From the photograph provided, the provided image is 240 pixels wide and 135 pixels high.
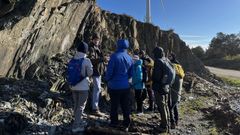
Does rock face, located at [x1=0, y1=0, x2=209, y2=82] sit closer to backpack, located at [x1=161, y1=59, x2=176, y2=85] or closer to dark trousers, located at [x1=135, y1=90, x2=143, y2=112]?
dark trousers, located at [x1=135, y1=90, x2=143, y2=112]

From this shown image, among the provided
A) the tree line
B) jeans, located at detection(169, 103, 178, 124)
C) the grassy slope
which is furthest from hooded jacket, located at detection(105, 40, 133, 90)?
the tree line

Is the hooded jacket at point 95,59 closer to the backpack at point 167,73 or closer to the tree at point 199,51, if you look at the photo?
the backpack at point 167,73

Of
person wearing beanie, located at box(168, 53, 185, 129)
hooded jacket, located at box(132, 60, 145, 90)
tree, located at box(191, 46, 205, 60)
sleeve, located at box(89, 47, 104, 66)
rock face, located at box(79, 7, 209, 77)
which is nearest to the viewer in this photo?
sleeve, located at box(89, 47, 104, 66)

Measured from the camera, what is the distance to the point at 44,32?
1472cm

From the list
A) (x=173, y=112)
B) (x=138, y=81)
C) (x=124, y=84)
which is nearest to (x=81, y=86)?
(x=124, y=84)

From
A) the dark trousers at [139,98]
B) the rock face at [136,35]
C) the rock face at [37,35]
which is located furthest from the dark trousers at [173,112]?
the rock face at [136,35]

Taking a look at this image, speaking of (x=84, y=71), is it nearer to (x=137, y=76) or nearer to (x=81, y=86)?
(x=81, y=86)

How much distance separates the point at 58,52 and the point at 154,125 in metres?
6.20

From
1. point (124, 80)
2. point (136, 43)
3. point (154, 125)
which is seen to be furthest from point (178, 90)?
point (136, 43)

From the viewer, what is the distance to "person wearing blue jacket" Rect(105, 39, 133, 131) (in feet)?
32.1

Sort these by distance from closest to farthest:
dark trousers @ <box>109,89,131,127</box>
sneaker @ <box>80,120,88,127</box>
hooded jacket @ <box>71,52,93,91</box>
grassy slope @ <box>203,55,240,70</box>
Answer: hooded jacket @ <box>71,52,93,91</box> → sneaker @ <box>80,120,88,127</box> → dark trousers @ <box>109,89,131,127</box> → grassy slope @ <box>203,55,240,70</box>

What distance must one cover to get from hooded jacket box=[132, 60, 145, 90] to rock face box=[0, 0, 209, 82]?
11.1 ft

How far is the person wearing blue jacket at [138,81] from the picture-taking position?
38.9ft

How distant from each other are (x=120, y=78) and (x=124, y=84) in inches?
7.3
